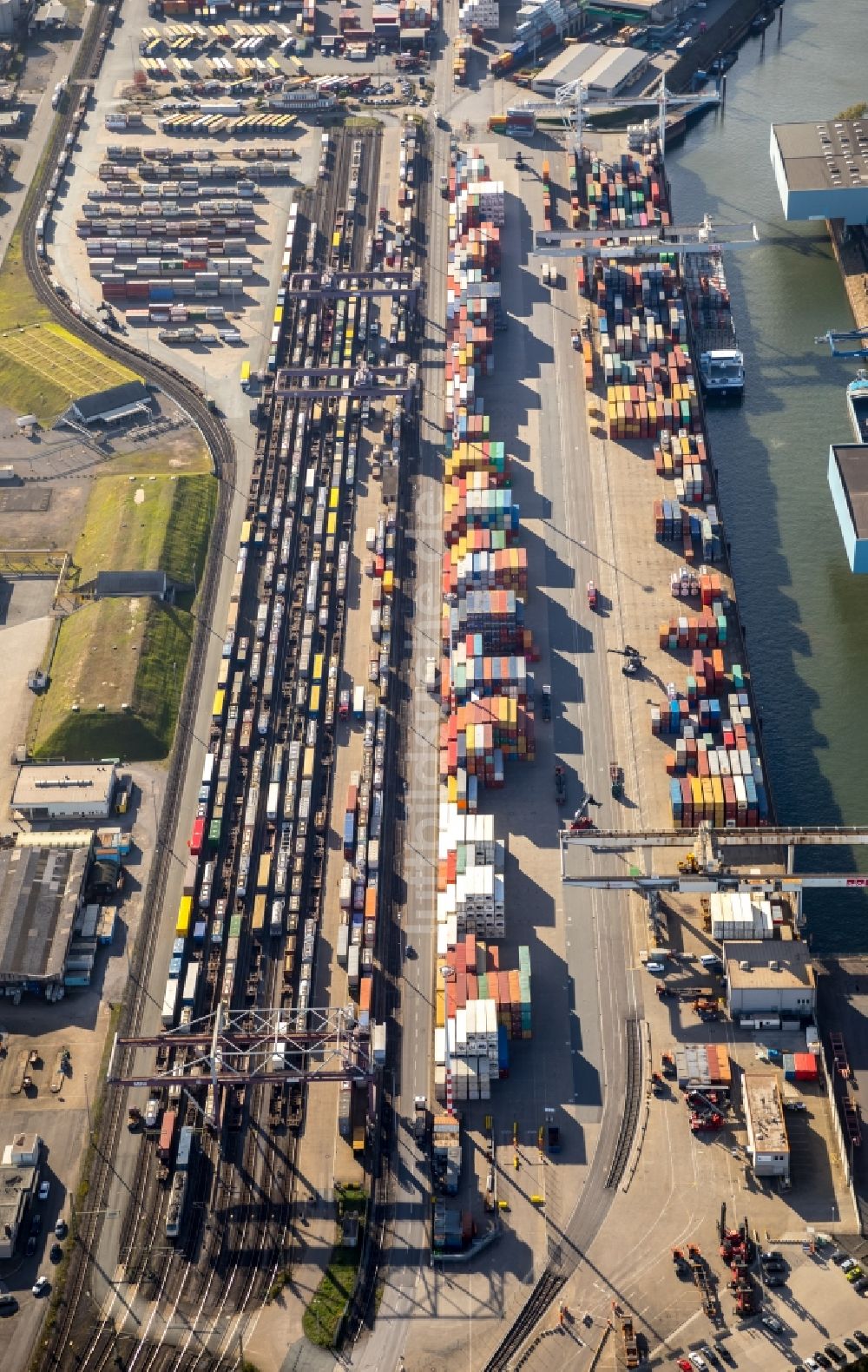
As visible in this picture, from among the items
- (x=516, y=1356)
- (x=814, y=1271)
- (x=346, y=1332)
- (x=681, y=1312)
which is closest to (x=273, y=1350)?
(x=346, y=1332)

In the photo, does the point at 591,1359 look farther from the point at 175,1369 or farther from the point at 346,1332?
the point at 175,1369

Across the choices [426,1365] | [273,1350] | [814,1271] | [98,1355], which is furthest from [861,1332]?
[98,1355]

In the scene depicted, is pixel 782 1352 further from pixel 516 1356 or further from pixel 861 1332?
pixel 516 1356

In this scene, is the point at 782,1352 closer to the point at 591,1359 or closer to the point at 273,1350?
the point at 591,1359

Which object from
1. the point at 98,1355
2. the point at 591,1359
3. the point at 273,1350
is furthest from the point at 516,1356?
the point at 98,1355

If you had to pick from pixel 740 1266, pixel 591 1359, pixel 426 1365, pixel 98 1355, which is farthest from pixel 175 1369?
pixel 740 1266
